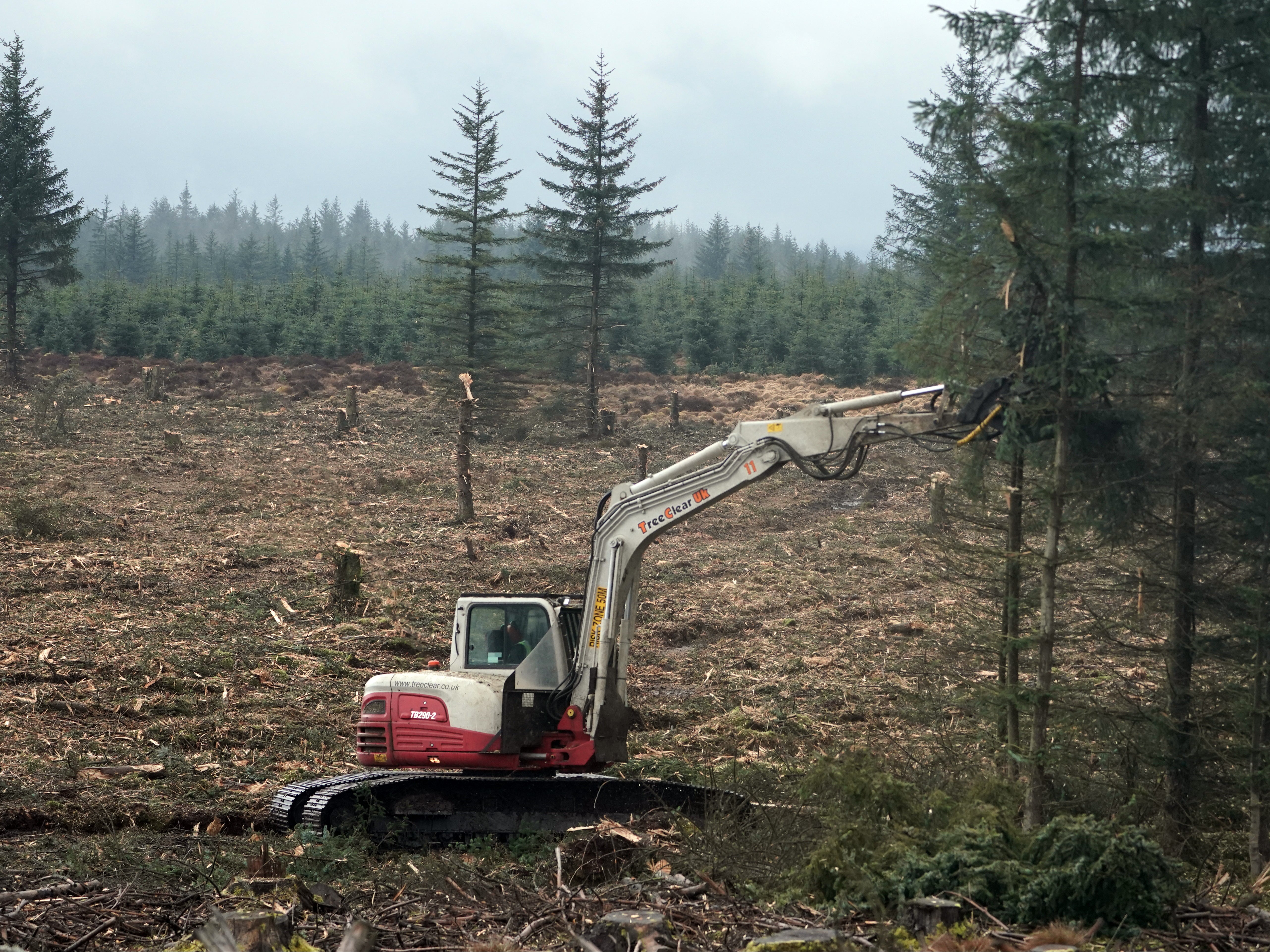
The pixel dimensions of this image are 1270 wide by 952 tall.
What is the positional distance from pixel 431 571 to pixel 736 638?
240 inches

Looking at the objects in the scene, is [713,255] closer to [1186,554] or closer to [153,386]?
[153,386]

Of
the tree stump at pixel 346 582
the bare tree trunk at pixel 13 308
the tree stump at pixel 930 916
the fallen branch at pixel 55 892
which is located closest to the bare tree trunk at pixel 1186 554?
the tree stump at pixel 930 916

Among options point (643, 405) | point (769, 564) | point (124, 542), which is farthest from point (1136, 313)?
point (643, 405)

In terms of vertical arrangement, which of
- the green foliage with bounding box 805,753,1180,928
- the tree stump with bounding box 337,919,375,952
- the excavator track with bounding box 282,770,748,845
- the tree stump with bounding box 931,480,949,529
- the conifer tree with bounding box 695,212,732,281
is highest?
the conifer tree with bounding box 695,212,732,281

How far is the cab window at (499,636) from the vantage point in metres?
11.5

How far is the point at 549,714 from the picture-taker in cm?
1120

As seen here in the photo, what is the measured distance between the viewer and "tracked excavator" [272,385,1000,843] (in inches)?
426

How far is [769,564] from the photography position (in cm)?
2319

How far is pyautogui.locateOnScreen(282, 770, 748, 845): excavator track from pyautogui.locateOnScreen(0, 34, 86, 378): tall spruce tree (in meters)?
37.2

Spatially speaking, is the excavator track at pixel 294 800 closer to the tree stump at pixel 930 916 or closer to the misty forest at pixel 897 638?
the misty forest at pixel 897 638

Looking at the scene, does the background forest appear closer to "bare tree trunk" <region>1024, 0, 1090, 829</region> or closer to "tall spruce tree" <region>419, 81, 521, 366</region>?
"tall spruce tree" <region>419, 81, 521, 366</region>

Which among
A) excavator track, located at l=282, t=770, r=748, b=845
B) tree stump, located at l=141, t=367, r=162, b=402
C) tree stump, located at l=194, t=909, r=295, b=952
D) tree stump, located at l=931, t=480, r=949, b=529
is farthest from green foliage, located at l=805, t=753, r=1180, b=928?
tree stump, located at l=141, t=367, r=162, b=402

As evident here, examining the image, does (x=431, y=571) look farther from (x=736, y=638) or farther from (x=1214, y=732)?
(x=1214, y=732)

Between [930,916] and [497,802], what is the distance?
6360 mm
